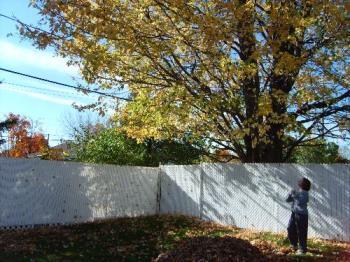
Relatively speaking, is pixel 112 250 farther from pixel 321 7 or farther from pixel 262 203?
pixel 321 7

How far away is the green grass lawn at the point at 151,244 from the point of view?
32.4 feet

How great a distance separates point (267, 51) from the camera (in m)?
12.5

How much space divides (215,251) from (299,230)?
2.82 metres

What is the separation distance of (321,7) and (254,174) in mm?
5787

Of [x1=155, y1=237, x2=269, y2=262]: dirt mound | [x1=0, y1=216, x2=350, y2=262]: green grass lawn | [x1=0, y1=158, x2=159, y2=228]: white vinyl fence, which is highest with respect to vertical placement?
[x1=0, y1=158, x2=159, y2=228]: white vinyl fence

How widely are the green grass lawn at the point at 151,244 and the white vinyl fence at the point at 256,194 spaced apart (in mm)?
580

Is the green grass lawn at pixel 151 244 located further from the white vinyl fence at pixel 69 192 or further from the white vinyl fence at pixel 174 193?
the white vinyl fence at pixel 69 192

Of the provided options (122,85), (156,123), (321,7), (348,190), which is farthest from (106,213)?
(321,7)

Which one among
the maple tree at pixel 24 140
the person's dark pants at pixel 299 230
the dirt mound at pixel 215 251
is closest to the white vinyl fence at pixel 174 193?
the person's dark pants at pixel 299 230

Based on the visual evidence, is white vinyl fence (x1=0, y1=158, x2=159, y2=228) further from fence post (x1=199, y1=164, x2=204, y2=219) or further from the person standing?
the person standing

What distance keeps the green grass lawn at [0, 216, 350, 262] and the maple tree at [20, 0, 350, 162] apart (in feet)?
10.1

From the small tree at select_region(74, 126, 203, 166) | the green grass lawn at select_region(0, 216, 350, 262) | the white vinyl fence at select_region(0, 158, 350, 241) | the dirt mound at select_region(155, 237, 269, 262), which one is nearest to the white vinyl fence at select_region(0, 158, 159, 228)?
the white vinyl fence at select_region(0, 158, 350, 241)

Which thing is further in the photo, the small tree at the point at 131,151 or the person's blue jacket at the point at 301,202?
the small tree at the point at 131,151

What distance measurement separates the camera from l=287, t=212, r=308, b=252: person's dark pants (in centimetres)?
1141
